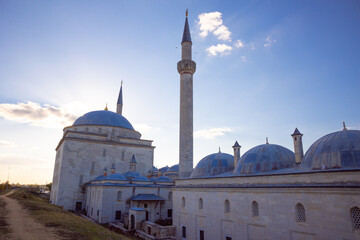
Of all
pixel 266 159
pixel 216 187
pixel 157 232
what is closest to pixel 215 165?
pixel 216 187

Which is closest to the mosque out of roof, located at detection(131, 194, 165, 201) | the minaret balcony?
roof, located at detection(131, 194, 165, 201)

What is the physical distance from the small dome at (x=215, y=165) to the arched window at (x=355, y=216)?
32.9 feet

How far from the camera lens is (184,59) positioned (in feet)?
86.9

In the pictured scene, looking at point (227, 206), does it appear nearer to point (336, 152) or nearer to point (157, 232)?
point (157, 232)

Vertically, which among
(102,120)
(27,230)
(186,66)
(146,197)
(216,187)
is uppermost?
(186,66)

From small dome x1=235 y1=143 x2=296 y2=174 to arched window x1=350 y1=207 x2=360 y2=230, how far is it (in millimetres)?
5062

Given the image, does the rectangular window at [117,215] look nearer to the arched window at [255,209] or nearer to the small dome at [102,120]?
the small dome at [102,120]

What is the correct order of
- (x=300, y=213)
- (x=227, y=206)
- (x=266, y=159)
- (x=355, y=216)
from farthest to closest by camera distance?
(x=227, y=206) < (x=266, y=159) < (x=300, y=213) < (x=355, y=216)

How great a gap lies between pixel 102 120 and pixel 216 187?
24262mm

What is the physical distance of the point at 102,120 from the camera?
1432 inches

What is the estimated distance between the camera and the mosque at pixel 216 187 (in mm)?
11188

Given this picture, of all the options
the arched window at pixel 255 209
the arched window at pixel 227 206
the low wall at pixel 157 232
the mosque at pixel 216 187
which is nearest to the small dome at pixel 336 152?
the mosque at pixel 216 187

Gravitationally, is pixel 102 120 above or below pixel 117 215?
above

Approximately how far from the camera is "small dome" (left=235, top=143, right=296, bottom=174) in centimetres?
1527
